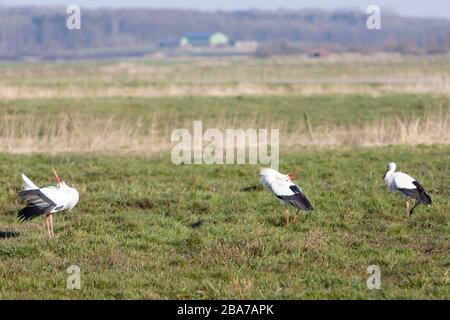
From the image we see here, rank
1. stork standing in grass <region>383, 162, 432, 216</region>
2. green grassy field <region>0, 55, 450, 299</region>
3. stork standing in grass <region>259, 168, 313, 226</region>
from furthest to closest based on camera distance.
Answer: stork standing in grass <region>383, 162, 432, 216</region> < stork standing in grass <region>259, 168, 313, 226</region> < green grassy field <region>0, 55, 450, 299</region>

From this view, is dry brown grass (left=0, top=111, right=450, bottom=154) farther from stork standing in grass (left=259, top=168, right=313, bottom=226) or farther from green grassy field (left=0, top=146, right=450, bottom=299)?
stork standing in grass (left=259, top=168, right=313, bottom=226)

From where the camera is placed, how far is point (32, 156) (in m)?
20.4

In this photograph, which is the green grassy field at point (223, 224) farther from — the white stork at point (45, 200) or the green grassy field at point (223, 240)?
the white stork at point (45, 200)

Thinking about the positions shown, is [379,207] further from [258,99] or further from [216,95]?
[216,95]

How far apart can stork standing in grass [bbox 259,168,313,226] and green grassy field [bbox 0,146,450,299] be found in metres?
0.39

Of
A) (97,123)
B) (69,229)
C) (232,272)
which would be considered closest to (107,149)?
(97,123)

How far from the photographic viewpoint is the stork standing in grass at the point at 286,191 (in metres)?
11.9

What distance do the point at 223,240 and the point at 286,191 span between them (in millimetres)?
1526

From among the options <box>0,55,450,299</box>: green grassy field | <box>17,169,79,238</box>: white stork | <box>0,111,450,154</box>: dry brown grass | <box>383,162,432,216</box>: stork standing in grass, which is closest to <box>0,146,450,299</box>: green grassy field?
<box>0,55,450,299</box>: green grassy field

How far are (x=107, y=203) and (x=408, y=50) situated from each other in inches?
6046

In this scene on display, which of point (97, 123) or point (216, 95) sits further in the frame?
point (216, 95)

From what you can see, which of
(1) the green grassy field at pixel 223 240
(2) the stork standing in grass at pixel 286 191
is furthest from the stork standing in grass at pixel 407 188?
(2) the stork standing in grass at pixel 286 191

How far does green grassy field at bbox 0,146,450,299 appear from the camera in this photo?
9.05 metres

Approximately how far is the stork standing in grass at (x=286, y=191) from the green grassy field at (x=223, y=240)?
39cm
